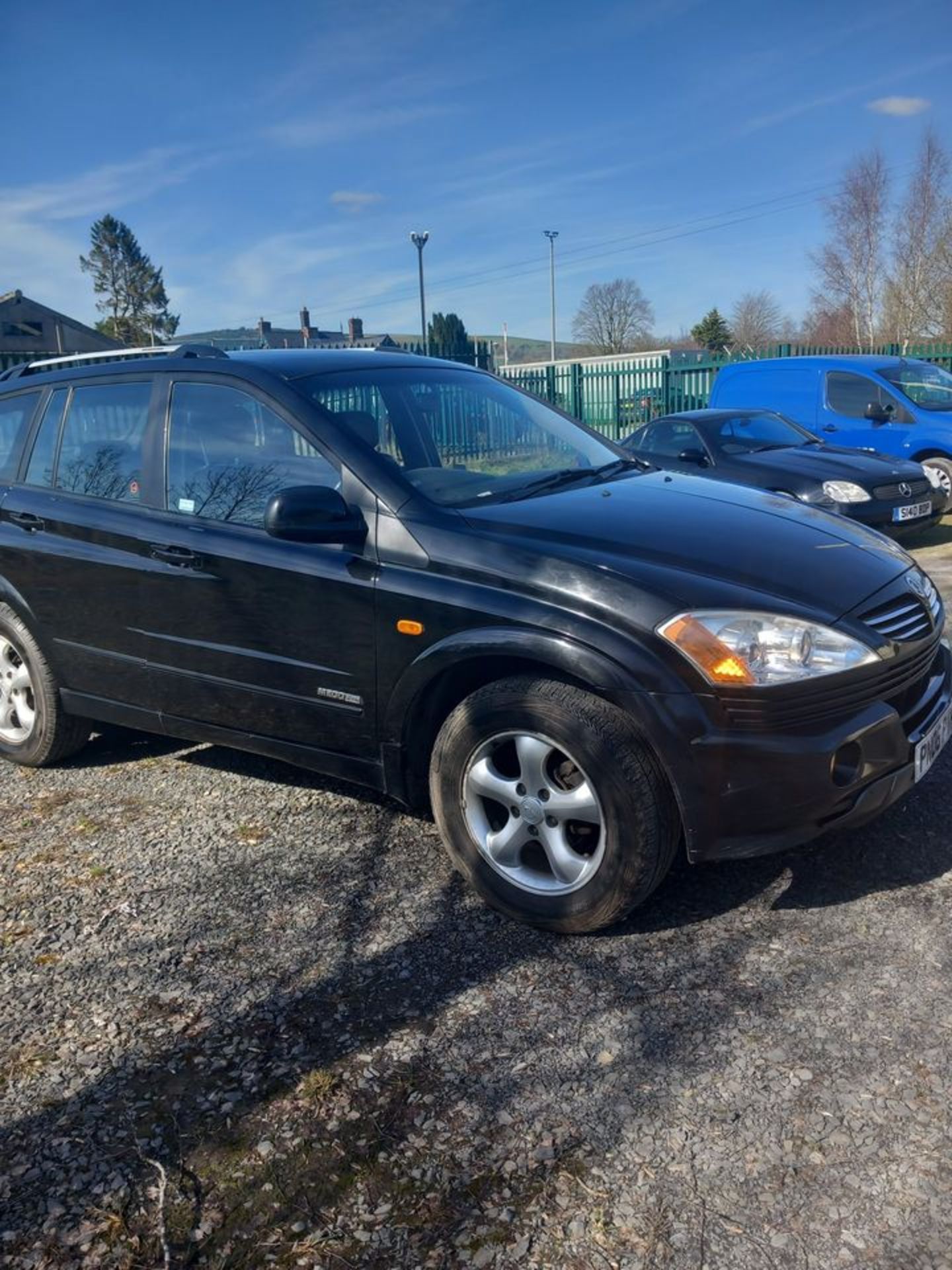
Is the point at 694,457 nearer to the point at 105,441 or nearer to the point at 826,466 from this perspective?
the point at 826,466

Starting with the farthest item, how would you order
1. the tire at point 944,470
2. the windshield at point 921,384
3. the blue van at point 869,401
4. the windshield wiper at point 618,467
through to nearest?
the windshield at point 921,384 < the blue van at point 869,401 < the tire at point 944,470 < the windshield wiper at point 618,467

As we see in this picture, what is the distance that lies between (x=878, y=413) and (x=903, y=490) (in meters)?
2.32

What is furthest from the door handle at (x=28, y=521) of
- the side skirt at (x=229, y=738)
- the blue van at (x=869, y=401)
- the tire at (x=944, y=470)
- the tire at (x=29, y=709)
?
→ the tire at (x=944, y=470)

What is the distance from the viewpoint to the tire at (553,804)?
9.62ft

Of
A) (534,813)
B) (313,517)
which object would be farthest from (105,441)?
(534,813)

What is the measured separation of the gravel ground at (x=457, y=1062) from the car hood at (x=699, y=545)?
0.97 m

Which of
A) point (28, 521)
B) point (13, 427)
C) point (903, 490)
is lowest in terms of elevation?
point (903, 490)

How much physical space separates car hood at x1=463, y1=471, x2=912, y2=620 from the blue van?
317 inches

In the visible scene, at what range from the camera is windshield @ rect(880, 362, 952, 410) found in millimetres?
11625

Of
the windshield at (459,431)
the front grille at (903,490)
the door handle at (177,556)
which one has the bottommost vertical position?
the front grille at (903,490)

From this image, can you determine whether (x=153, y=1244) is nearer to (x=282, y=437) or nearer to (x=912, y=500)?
(x=282, y=437)

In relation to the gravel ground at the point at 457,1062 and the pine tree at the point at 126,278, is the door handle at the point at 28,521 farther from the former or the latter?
the pine tree at the point at 126,278

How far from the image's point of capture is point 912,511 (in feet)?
30.7

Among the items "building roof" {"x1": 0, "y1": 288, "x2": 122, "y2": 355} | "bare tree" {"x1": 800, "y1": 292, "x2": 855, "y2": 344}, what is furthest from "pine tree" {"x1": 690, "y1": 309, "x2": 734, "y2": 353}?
"building roof" {"x1": 0, "y1": 288, "x2": 122, "y2": 355}
